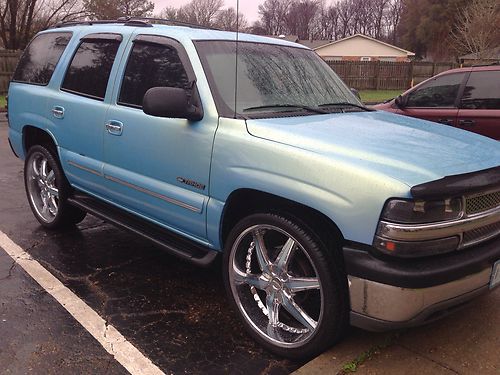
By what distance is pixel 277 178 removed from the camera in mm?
2801

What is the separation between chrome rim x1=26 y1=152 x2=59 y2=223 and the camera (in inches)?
199

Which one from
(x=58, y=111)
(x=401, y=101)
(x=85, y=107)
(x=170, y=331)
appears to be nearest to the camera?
(x=170, y=331)

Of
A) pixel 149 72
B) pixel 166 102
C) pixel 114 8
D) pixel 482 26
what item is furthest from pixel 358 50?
pixel 166 102

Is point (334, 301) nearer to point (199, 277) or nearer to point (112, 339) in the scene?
point (112, 339)

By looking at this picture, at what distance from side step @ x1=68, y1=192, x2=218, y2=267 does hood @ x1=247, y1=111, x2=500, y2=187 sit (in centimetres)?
95

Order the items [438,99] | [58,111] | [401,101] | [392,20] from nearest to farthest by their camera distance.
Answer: [58,111] < [438,99] < [401,101] < [392,20]

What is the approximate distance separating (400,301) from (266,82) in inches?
73.5

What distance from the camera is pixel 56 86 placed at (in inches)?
185

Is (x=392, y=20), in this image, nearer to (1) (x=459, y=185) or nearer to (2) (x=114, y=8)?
(2) (x=114, y=8)

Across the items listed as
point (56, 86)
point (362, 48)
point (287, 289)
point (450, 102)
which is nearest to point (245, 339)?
point (287, 289)

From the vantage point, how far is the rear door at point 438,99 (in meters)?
6.77

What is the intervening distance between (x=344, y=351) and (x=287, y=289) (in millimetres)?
502

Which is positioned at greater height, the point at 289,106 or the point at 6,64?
the point at 289,106

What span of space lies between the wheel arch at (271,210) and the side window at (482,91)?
15.3ft
